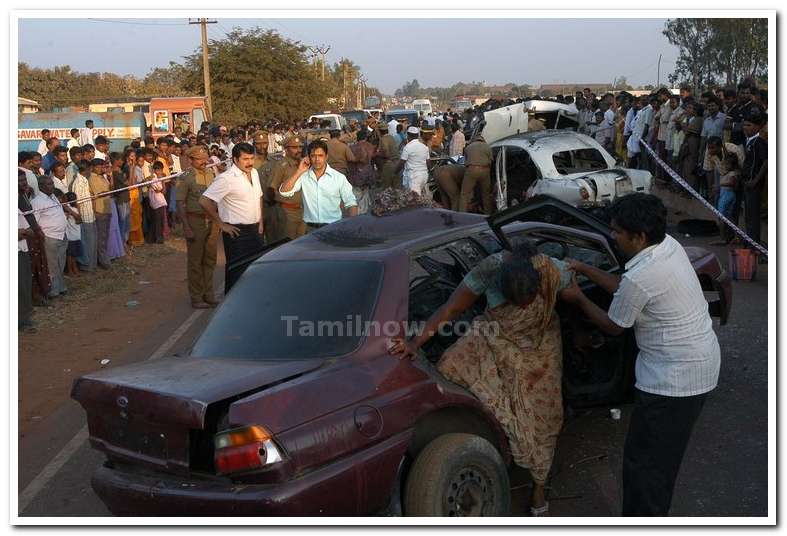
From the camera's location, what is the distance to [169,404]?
3.74 metres

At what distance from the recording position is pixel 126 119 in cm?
2950

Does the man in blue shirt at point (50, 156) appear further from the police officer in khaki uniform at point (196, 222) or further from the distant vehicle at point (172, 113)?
the distant vehicle at point (172, 113)

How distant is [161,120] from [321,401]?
31972 millimetres

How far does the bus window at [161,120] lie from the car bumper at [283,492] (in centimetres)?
3126

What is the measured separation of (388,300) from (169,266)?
10.6m

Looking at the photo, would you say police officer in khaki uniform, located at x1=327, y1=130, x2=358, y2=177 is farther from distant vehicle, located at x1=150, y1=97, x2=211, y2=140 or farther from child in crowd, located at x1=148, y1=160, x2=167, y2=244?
distant vehicle, located at x1=150, y1=97, x2=211, y2=140

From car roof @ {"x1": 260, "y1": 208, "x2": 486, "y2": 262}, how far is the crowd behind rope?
3.44 metres

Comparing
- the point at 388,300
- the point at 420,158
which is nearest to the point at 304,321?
the point at 388,300

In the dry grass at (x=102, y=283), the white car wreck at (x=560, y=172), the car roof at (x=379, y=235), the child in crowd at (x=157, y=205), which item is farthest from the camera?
the child in crowd at (x=157, y=205)

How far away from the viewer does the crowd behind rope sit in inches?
414

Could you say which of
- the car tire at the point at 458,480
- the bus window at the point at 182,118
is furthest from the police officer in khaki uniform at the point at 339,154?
the bus window at the point at 182,118

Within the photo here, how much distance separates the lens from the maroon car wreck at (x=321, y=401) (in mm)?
3586

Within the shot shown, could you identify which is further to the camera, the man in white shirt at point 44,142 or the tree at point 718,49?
the tree at point 718,49

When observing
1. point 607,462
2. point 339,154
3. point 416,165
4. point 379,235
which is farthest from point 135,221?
point 607,462
